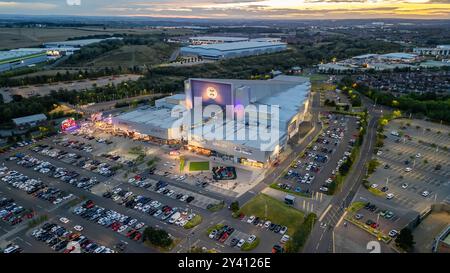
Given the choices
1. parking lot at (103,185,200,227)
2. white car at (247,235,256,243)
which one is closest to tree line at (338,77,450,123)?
white car at (247,235,256,243)

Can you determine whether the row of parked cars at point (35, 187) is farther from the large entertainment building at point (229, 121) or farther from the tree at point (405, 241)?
the tree at point (405, 241)

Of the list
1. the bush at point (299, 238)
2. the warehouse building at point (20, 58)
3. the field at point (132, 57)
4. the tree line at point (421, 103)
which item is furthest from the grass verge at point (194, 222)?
the warehouse building at point (20, 58)

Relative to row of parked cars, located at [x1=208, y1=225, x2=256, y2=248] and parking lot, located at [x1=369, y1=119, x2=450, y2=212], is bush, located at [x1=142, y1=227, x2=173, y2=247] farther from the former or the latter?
parking lot, located at [x1=369, y1=119, x2=450, y2=212]

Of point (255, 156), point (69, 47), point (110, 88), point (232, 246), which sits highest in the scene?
point (69, 47)

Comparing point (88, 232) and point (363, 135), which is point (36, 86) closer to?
point (88, 232)

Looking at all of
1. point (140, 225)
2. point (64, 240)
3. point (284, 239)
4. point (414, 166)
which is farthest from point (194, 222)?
point (414, 166)
